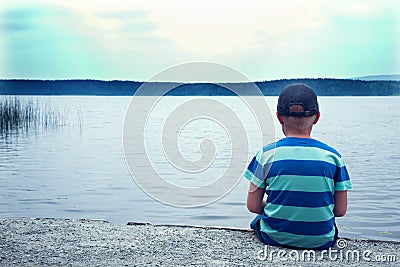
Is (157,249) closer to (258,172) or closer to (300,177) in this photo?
(258,172)

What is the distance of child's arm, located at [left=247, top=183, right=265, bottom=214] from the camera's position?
373cm

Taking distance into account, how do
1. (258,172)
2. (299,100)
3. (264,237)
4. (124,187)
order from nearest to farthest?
1. (299,100)
2. (258,172)
3. (264,237)
4. (124,187)

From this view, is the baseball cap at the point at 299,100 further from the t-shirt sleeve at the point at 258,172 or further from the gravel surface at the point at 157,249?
the gravel surface at the point at 157,249

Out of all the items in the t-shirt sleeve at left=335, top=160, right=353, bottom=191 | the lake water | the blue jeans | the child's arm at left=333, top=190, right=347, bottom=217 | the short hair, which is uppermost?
the short hair

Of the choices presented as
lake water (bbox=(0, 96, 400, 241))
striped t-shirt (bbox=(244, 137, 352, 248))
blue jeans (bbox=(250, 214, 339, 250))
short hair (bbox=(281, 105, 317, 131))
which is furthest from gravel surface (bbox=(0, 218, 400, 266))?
lake water (bbox=(0, 96, 400, 241))

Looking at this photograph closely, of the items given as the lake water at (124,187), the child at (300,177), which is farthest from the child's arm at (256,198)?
the lake water at (124,187)

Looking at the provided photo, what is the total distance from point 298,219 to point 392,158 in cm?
1132

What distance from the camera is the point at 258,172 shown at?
12.0 feet

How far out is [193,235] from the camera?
4.34m

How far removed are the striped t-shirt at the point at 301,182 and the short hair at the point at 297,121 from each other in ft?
0.24

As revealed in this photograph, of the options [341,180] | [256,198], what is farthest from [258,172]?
[341,180]

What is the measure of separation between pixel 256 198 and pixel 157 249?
761 millimetres

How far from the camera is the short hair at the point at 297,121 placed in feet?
11.6

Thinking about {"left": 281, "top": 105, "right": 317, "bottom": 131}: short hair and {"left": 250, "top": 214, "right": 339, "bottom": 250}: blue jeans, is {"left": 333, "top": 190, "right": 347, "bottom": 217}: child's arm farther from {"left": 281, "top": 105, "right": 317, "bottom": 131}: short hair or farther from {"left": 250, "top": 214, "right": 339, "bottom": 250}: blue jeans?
{"left": 281, "top": 105, "right": 317, "bottom": 131}: short hair
